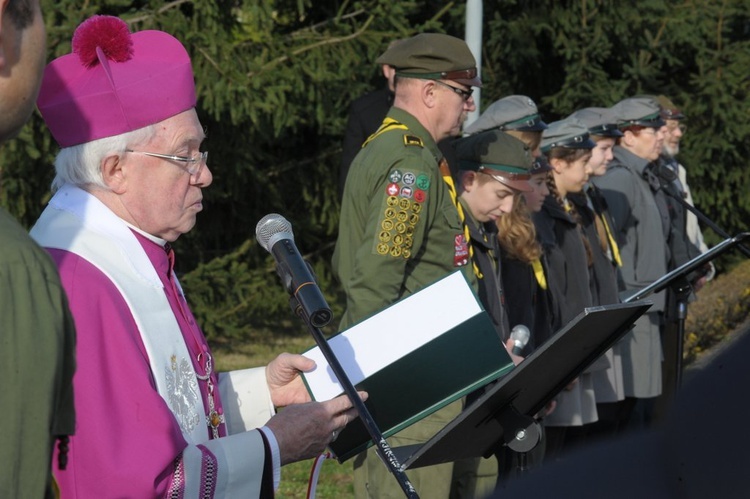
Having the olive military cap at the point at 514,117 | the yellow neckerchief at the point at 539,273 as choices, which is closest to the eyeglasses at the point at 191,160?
the yellow neckerchief at the point at 539,273

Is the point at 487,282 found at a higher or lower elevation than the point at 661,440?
lower

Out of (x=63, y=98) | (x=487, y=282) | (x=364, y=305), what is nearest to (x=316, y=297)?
(x=63, y=98)

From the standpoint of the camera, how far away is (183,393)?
250cm

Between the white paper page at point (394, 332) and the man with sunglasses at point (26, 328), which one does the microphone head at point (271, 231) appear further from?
the man with sunglasses at point (26, 328)

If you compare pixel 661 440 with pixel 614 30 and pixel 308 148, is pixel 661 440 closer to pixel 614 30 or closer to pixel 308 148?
pixel 308 148

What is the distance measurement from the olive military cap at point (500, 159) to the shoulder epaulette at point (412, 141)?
54 centimetres

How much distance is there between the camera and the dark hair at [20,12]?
4.66 feet

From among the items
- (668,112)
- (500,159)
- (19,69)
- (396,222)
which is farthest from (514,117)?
(19,69)

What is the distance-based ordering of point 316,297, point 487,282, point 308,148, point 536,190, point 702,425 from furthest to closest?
point 308,148 < point 536,190 < point 487,282 < point 316,297 < point 702,425

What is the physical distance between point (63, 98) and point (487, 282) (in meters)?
2.61

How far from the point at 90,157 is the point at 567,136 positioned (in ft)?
14.1

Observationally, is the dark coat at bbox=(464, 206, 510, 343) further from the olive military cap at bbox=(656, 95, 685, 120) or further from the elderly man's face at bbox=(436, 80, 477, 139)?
the olive military cap at bbox=(656, 95, 685, 120)

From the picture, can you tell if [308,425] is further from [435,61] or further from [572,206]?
[572,206]

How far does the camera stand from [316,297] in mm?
2449
